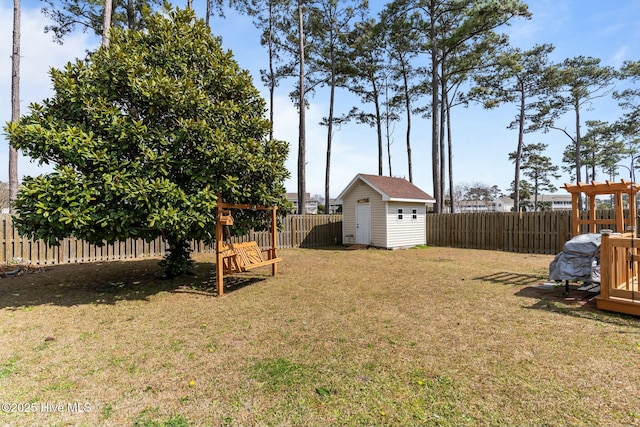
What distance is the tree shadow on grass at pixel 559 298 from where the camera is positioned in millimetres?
4324

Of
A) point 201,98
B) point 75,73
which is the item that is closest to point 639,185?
point 201,98

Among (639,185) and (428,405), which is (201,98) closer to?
(428,405)

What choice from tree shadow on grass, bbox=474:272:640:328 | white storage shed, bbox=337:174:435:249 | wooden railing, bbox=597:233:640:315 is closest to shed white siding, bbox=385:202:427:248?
white storage shed, bbox=337:174:435:249

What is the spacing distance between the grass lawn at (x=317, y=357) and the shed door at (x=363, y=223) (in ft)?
26.8

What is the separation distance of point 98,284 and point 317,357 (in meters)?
5.96

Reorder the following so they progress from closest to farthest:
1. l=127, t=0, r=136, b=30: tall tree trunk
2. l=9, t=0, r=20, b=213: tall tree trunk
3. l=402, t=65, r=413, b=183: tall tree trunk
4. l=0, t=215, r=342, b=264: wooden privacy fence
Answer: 1. l=0, t=215, r=342, b=264: wooden privacy fence
2. l=9, t=0, r=20, b=213: tall tree trunk
3. l=127, t=0, r=136, b=30: tall tree trunk
4. l=402, t=65, r=413, b=183: tall tree trunk

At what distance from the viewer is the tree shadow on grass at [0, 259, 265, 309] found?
5609mm

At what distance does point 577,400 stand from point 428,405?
46.6 inches

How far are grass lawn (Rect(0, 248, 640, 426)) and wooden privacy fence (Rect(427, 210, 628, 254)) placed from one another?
720 centimetres

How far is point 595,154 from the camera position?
3153 centimetres

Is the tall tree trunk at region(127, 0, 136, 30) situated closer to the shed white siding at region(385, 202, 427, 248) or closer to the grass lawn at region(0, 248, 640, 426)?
the grass lawn at region(0, 248, 640, 426)

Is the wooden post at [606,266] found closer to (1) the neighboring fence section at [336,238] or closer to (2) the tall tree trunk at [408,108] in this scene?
(1) the neighboring fence section at [336,238]

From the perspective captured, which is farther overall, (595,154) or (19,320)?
(595,154)

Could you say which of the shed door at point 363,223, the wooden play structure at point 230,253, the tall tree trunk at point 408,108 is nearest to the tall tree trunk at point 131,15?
the wooden play structure at point 230,253
